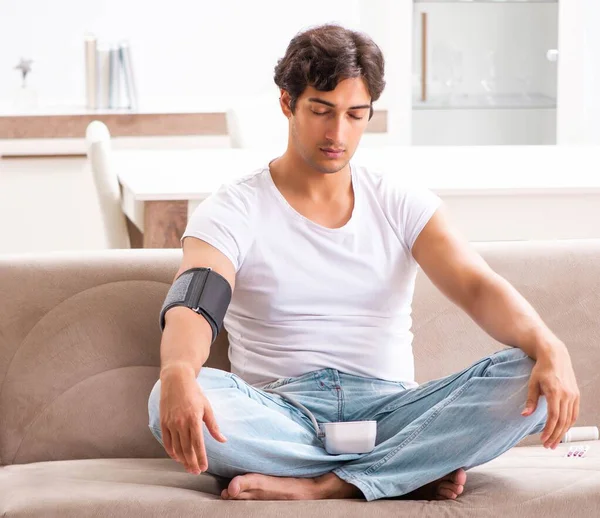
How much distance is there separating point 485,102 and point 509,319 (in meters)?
3.53

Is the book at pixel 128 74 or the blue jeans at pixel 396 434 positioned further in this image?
the book at pixel 128 74

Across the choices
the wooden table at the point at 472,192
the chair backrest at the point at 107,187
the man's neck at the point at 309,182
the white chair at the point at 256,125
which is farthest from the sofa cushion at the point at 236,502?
the white chair at the point at 256,125

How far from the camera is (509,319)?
71.4 inches

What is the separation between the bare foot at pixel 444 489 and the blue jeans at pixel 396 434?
2 cm

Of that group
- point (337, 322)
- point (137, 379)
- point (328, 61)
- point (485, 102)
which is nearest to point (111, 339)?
point (137, 379)

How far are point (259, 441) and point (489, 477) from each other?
0.40 m

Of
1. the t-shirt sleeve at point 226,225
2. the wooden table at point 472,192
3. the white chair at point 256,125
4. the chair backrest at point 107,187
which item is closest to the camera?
the t-shirt sleeve at point 226,225

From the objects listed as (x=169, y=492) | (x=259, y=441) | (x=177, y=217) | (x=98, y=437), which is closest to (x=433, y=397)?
(x=259, y=441)

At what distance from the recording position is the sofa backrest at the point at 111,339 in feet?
6.63

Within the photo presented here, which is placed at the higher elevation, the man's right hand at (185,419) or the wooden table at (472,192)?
the wooden table at (472,192)

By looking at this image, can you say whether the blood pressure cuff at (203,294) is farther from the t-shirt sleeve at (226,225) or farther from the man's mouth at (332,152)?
the man's mouth at (332,152)

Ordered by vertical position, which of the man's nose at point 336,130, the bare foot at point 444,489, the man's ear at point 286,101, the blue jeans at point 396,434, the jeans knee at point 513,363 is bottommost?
the bare foot at point 444,489

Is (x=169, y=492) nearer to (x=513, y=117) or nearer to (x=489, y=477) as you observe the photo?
(x=489, y=477)

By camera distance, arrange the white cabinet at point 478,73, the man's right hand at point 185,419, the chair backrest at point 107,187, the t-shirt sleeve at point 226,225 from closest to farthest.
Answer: the man's right hand at point 185,419, the t-shirt sleeve at point 226,225, the chair backrest at point 107,187, the white cabinet at point 478,73
